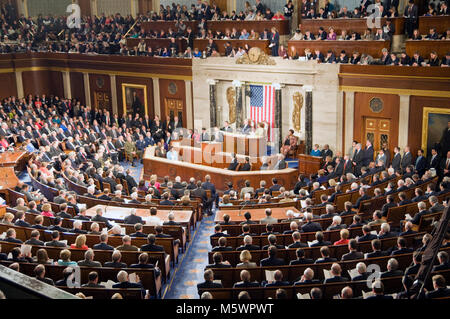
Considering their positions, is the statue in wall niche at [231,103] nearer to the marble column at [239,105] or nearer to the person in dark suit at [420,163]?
the marble column at [239,105]

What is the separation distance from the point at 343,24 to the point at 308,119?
3.84 m

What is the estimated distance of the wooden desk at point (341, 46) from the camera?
1694 centimetres

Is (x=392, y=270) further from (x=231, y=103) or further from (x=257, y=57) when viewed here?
(x=231, y=103)

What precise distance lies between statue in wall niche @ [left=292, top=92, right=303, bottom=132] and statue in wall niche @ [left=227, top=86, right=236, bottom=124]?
8.94 ft

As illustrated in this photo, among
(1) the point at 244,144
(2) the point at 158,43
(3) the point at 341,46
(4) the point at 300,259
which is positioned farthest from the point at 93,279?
(2) the point at 158,43

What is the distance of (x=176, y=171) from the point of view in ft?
53.4

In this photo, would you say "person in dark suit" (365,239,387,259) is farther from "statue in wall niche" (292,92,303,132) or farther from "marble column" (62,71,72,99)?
"marble column" (62,71,72,99)

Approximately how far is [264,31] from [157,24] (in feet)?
21.9

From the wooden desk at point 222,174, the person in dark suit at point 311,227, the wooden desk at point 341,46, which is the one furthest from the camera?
the wooden desk at point 341,46

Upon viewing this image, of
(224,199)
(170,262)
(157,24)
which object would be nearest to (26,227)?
(170,262)

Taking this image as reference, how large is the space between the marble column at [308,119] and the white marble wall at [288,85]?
134mm

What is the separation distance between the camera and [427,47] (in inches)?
620

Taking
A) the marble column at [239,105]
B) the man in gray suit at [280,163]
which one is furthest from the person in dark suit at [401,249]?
the marble column at [239,105]

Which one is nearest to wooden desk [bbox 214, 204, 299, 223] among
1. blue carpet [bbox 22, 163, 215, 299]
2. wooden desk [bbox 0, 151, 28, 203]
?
blue carpet [bbox 22, 163, 215, 299]
